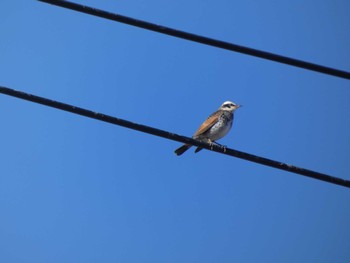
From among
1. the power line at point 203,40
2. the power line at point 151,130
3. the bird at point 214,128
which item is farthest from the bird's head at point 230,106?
the power line at point 203,40

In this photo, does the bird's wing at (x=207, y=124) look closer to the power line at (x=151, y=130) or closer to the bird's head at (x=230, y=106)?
the bird's head at (x=230, y=106)

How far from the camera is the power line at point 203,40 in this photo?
450 cm

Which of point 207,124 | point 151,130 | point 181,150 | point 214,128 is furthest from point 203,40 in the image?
point 207,124

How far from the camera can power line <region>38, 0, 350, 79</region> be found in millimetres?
4496

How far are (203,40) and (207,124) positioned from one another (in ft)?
22.4

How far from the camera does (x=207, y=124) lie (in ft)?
37.1

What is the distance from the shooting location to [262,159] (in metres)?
4.86

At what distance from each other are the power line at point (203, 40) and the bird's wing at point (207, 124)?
6.71 meters

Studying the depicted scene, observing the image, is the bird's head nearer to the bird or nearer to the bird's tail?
the bird

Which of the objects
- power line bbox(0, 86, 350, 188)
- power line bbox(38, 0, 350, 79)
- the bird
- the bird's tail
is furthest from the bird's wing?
power line bbox(38, 0, 350, 79)

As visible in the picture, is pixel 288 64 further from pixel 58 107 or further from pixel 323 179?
pixel 58 107

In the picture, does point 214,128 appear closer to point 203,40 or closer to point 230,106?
point 230,106

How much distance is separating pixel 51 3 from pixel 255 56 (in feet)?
6.62

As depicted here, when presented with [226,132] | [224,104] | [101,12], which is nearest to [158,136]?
[101,12]
